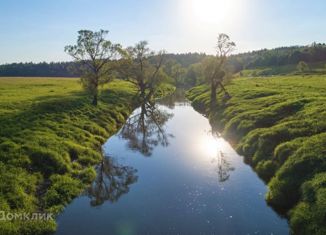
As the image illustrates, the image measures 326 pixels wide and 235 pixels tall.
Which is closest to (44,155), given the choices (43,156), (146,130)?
(43,156)

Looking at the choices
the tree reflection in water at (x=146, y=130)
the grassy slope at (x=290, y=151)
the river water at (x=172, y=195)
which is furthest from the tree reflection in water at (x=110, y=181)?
the grassy slope at (x=290, y=151)

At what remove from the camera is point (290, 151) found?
1154 inches

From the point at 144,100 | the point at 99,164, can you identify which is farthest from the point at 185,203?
the point at 144,100

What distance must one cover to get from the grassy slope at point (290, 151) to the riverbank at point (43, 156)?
14.3 meters

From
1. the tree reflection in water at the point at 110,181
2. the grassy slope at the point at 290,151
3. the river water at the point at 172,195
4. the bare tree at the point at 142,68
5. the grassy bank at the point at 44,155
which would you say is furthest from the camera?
the bare tree at the point at 142,68

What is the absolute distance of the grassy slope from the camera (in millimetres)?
20995

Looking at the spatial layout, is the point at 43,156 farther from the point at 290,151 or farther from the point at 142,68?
the point at 142,68

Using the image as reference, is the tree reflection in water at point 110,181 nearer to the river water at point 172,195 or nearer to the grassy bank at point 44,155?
the river water at point 172,195

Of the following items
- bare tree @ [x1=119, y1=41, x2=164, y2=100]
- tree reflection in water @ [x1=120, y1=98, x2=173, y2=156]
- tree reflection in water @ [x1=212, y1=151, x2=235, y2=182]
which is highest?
bare tree @ [x1=119, y1=41, x2=164, y2=100]

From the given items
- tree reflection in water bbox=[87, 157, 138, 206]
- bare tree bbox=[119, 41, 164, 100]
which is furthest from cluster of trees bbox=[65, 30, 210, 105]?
tree reflection in water bbox=[87, 157, 138, 206]

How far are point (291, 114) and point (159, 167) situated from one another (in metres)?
17.4

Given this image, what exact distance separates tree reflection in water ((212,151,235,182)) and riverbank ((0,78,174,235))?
10.9 m

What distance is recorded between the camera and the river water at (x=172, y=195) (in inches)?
852

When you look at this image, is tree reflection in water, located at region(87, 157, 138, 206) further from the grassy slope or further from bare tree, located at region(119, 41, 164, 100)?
bare tree, located at region(119, 41, 164, 100)
